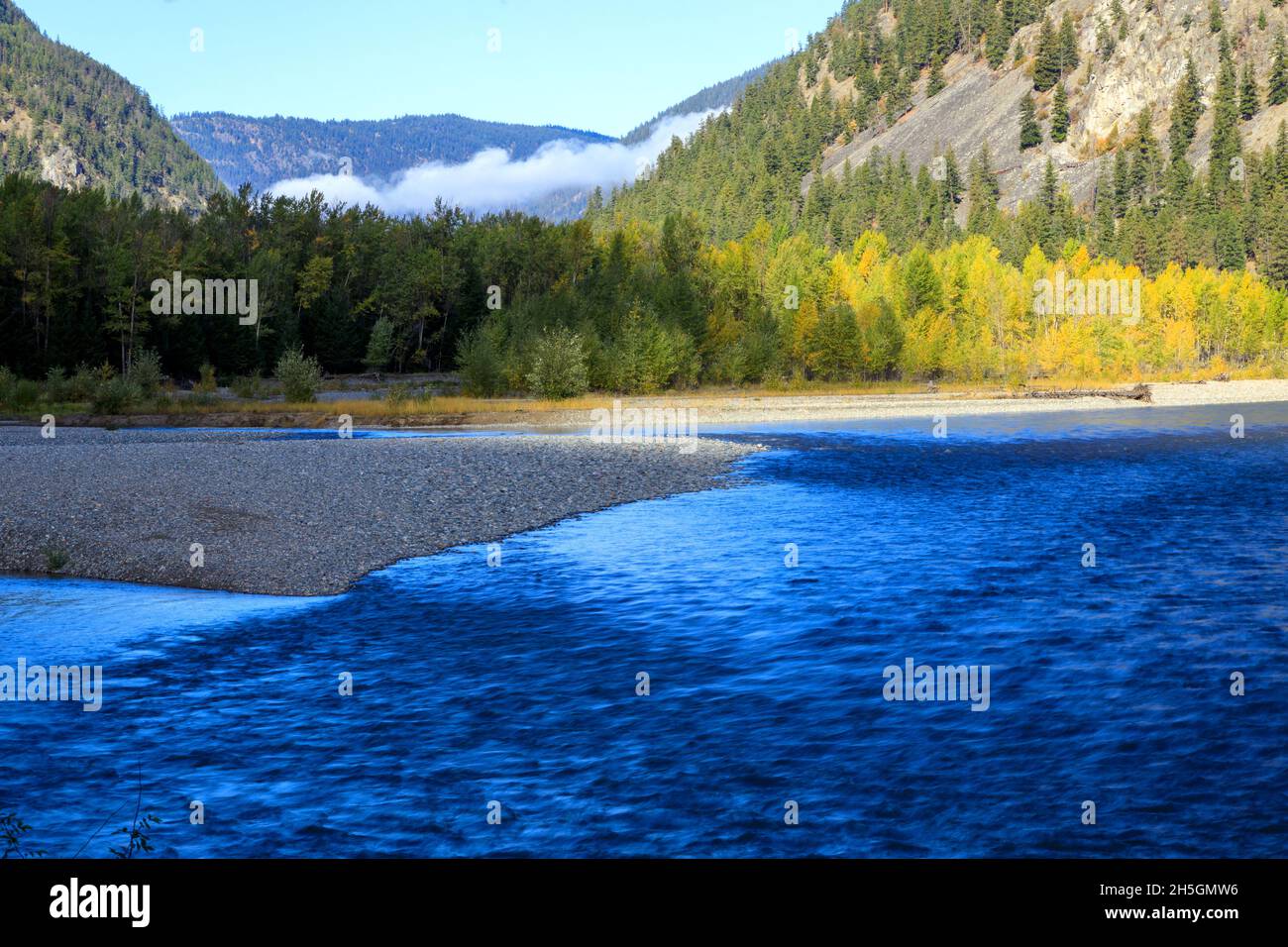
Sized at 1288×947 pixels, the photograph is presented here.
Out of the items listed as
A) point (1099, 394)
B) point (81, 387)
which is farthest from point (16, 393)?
point (1099, 394)

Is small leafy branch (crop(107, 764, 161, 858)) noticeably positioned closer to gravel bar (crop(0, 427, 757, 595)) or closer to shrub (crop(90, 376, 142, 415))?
gravel bar (crop(0, 427, 757, 595))

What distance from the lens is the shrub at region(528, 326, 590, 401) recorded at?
9375cm

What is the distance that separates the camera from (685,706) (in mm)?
16531

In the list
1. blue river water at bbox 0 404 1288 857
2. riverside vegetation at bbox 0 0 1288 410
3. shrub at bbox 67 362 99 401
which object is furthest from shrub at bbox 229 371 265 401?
blue river water at bbox 0 404 1288 857

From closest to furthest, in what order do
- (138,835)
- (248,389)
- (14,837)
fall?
(14,837) → (138,835) → (248,389)

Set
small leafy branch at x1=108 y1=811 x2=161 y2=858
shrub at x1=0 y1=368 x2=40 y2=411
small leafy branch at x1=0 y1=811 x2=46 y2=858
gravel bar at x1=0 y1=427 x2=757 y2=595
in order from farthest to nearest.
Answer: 1. shrub at x1=0 y1=368 x2=40 y2=411
2. gravel bar at x1=0 y1=427 x2=757 y2=595
3. small leafy branch at x1=108 y1=811 x2=161 y2=858
4. small leafy branch at x1=0 y1=811 x2=46 y2=858

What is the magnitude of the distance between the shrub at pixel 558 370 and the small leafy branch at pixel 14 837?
81.9 m

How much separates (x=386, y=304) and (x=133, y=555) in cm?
11277

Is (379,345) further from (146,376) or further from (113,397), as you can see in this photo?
(113,397)

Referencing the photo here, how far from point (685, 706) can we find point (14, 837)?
9.19 metres

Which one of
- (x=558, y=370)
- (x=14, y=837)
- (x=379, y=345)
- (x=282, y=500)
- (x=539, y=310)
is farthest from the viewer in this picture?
(x=379, y=345)

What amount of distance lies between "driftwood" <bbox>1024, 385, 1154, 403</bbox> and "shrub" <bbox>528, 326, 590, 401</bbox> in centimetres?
5888

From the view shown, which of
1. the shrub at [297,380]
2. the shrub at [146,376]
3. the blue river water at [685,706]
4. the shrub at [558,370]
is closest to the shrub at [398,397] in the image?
the shrub at [297,380]

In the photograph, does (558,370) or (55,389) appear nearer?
(55,389)
